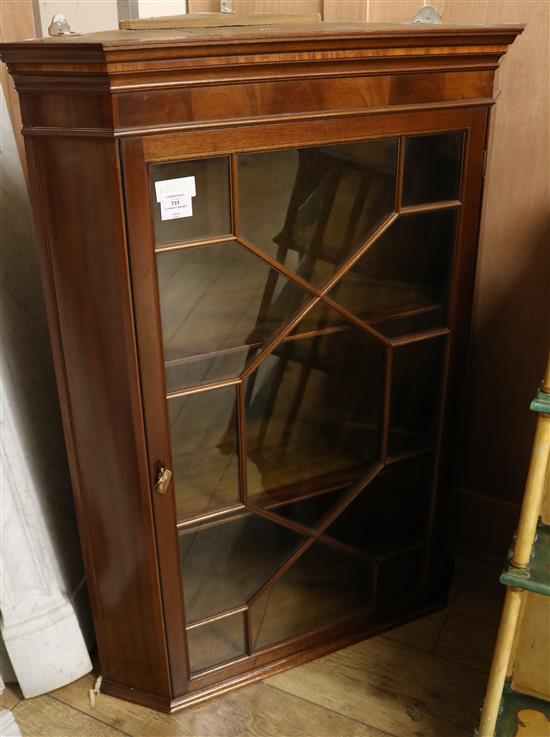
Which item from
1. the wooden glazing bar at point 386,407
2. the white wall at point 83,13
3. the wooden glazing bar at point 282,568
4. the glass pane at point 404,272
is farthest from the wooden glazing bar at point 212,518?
the white wall at point 83,13

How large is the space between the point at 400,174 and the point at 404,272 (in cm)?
16

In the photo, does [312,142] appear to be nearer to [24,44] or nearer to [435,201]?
[435,201]

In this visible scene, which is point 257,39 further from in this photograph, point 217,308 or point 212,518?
point 212,518

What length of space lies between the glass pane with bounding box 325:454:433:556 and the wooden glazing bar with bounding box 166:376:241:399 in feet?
1.14

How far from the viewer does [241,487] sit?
1.19m

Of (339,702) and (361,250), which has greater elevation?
(361,250)

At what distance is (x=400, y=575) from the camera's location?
4.68ft

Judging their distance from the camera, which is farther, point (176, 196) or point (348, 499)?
point (348, 499)

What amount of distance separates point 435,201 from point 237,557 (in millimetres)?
645

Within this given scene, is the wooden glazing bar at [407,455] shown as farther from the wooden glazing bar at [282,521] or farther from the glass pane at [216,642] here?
the glass pane at [216,642]

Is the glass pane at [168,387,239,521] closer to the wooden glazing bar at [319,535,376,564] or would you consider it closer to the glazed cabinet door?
the glazed cabinet door

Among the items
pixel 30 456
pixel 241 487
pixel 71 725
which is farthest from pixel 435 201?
pixel 71 725

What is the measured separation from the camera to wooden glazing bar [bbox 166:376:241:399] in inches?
42.1

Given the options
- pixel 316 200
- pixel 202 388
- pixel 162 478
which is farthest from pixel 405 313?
pixel 162 478
